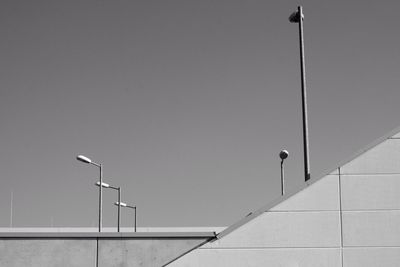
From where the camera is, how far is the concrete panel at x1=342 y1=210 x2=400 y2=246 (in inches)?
409

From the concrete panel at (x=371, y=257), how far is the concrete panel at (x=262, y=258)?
0.20 meters

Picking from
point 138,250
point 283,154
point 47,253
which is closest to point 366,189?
point 138,250

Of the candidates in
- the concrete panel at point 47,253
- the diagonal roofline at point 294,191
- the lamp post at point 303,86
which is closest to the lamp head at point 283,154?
the lamp post at point 303,86

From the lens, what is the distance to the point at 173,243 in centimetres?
1063

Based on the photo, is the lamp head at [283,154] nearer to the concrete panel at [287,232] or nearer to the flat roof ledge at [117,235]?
the concrete panel at [287,232]

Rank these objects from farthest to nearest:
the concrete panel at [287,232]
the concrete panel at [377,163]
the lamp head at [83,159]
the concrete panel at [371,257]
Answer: the lamp head at [83,159]
the concrete panel at [377,163]
the concrete panel at [287,232]
the concrete panel at [371,257]

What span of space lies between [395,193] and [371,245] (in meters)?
1.08

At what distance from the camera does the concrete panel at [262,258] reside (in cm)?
1038

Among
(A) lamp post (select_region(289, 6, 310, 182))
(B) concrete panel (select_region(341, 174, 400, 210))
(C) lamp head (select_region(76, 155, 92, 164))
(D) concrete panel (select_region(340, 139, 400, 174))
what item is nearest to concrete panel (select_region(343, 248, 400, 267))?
(B) concrete panel (select_region(341, 174, 400, 210))

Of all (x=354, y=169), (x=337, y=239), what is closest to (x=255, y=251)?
(x=337, y=239)

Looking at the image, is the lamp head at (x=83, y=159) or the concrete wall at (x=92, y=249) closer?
the concrete wall at (x=92, y=249)

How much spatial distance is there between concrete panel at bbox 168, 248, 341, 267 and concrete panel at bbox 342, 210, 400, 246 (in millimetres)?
414

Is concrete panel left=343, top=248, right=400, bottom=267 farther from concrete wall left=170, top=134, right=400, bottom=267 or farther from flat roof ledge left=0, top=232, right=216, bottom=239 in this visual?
flat roof ledge left=0, top=232, right=216, bottom=239

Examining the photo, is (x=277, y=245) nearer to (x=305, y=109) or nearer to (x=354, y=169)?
(x=354, y=169)
